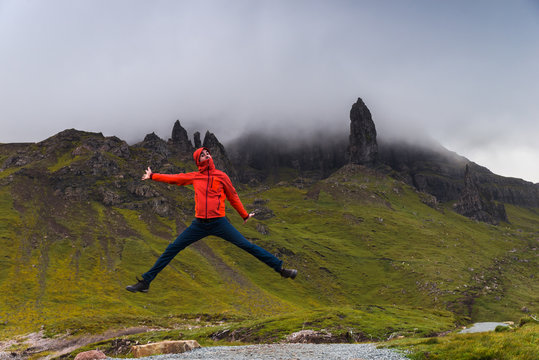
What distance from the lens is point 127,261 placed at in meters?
184

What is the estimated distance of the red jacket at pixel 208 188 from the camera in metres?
14.2

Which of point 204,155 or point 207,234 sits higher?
point 204,155

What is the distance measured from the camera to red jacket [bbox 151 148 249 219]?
14.2m

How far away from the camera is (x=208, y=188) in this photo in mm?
14445

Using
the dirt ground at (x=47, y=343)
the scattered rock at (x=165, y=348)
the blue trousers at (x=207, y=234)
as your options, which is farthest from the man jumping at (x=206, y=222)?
the dirt ground at (x=47, y=343)

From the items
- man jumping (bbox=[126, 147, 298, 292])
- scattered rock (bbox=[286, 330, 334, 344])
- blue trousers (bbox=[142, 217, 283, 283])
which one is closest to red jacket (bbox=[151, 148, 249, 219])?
man jumping (bbox=[126, 147, 298, 292])

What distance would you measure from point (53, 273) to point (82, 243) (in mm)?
33797

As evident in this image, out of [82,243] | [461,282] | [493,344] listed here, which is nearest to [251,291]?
[82,243]

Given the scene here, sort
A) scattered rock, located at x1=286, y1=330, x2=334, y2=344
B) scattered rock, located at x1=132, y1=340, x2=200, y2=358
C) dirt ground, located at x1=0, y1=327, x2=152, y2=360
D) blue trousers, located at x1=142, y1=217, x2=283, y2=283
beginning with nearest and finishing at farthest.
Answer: blue trousers, located at x1=142, y1=217, x2=283, y2=283
scattered rock, located at x1=132, y1=340, x2=200, y2=358
scattered rock, located at x1=286, y1=330, x2=334, y2=344
dirt ground, located at x1=0, y1=327, x2=152, y2=360

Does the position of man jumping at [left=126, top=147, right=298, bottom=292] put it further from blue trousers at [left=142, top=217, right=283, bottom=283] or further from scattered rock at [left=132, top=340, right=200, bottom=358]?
scattered rock at [left=132, top=340, right=200, bottom=358]

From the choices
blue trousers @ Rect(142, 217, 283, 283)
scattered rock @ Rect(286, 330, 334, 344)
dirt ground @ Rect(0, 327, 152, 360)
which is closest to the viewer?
blue trousers @ Rect(142, 217, 283, 283)

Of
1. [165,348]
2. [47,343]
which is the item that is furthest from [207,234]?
[47,343]

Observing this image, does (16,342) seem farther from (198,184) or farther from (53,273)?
(198,184)

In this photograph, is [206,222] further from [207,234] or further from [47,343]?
[47,343]
